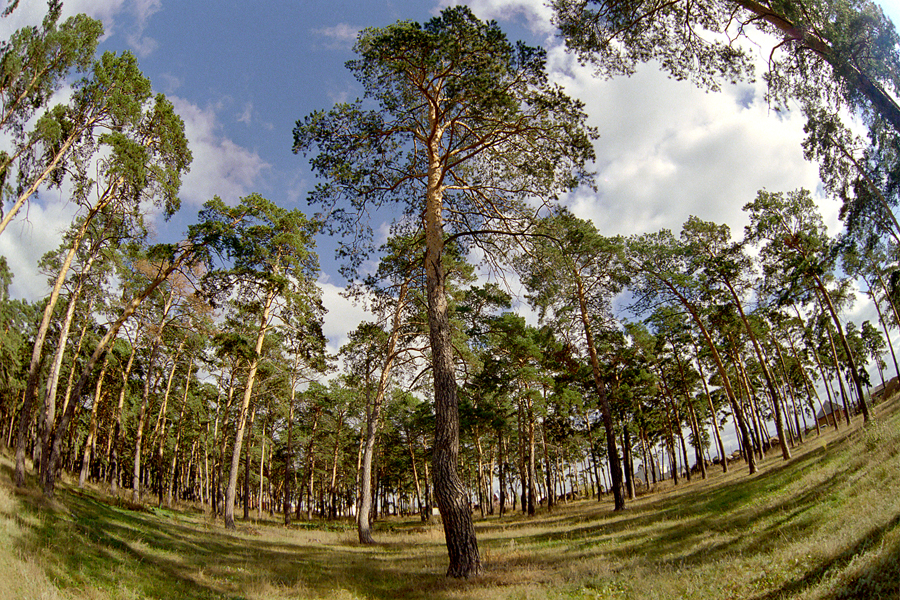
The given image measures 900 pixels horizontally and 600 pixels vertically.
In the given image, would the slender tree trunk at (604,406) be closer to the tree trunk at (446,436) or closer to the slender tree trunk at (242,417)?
the tree trunk at (446,436)

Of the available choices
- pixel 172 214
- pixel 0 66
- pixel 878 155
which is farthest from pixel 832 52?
pixel 0 66

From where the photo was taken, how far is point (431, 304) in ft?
30.8

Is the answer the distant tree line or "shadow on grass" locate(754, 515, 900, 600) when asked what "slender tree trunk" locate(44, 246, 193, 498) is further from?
"shadow on grass" locate(754, 515, 900, 600)

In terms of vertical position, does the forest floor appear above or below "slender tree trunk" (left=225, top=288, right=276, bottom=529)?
below

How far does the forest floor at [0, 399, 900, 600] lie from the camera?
228 inches

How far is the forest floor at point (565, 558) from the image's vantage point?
19.0ft

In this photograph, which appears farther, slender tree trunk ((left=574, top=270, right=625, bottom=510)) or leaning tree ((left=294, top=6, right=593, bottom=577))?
slender tree trunk ((left=574, top=270, right=625, bottom=510))

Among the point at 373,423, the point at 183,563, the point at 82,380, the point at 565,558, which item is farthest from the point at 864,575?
the point at 82,380

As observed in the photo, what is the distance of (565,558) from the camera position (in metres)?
10.2

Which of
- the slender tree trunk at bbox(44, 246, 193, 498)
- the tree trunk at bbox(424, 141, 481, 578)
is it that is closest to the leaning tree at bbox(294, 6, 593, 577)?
the tree trunk at bbox(424, 141, 481, 578)

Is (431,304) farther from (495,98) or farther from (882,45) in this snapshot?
(882,45)

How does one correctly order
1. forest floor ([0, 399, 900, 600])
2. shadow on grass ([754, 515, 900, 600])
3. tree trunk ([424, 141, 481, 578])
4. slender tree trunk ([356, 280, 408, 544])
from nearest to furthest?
shadow on grass ([754, 515, 900, 600])
forest floor ([0, 399, 900, 600])
tree trunk ([424, 141, 481, 578])
slender tree trunk ([356, 280, 408, 544])

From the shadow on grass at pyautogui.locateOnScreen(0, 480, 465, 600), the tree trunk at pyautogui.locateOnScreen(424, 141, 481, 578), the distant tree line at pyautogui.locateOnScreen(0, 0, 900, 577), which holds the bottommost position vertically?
the shadow on grass at pyautogui.locateOnScreen(0, 480, 465, 600)

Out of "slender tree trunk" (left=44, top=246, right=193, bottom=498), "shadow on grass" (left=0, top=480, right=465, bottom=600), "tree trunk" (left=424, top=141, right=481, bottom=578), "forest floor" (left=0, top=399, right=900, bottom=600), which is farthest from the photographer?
"slender tree trunk" (left=44, top=246, right=193, bottom=498)
